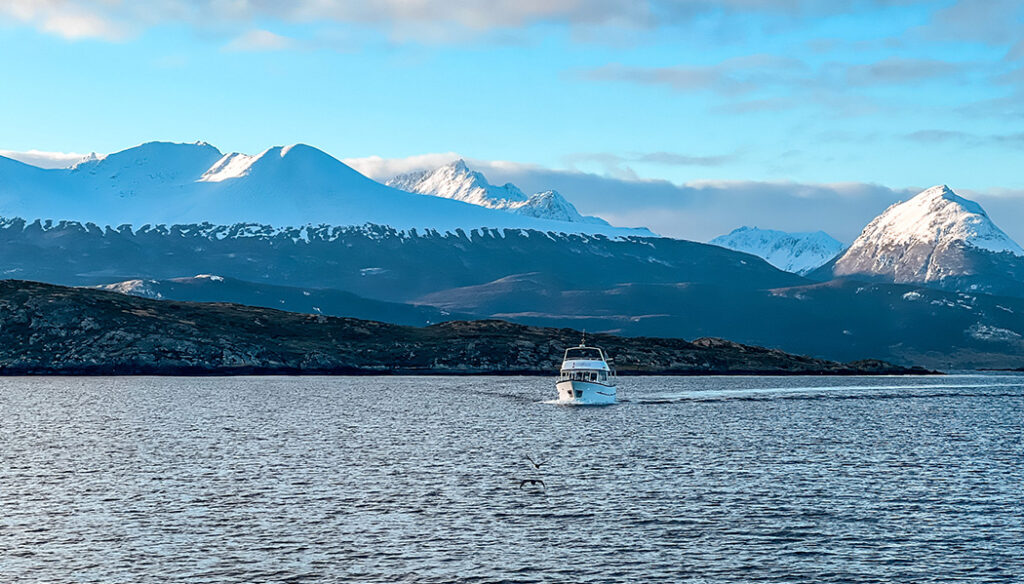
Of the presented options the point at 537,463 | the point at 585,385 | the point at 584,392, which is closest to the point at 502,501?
the point at 537,463

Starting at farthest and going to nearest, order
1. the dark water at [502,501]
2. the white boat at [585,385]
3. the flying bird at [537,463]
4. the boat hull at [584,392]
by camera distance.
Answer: the white boat at [585,385] < the boat hull at [584,392] < the flying bird at [537,463] < the dark water at [502,501]

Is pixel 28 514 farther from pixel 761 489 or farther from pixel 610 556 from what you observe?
pixel 761 489

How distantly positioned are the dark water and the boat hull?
25.8 m

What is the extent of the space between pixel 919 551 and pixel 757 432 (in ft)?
228

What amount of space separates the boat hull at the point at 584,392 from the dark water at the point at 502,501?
2579 cm

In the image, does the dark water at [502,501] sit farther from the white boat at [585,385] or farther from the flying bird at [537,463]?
the white boat at [585,385]

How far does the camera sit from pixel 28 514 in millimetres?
68062

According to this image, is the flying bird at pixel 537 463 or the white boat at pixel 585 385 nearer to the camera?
the flying bird at pixel 537 463

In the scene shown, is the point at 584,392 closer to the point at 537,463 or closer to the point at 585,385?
the point at 585,385

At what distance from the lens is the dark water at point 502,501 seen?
182 feet

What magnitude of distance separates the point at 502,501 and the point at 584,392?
3621 inches

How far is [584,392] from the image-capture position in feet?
546

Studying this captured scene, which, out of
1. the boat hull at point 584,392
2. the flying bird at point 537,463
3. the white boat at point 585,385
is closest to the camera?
the flying bird at point 537,463

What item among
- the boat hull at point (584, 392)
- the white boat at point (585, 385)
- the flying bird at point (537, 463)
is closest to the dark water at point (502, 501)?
the flying bird at point (537, 463)
